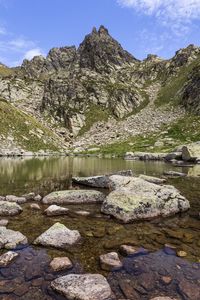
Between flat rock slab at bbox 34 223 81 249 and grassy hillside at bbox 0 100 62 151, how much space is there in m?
106

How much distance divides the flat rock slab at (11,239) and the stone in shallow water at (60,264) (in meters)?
3.04

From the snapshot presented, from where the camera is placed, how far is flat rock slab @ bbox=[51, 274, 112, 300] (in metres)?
10.7

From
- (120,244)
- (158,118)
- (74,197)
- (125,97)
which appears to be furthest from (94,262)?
(125,97)

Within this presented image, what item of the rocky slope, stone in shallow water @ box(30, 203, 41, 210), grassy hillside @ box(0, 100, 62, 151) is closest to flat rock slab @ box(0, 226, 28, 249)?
stone in shallow water @ box(30, 203, 41, 210)

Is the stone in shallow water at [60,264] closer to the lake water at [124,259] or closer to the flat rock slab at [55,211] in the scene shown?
the lake water at [124,259]

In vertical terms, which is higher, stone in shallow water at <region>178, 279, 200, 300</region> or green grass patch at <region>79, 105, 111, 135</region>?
green grass patch at <region>79, 105, 111, 135</region>

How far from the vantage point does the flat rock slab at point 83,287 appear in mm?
10742

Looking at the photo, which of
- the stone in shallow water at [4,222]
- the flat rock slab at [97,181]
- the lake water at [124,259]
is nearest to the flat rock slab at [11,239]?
the lake water at [124,259]

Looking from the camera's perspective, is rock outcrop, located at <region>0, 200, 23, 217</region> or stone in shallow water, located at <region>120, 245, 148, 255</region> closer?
stone in shallow water, located at <region>120, 245, 148, 255</region>

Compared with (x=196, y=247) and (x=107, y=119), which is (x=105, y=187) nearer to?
(x=196, y=247)

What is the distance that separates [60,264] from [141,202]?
32.5 feet

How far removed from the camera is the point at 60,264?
1317cm

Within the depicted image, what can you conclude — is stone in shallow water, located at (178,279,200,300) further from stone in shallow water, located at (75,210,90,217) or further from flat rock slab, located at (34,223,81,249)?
stone in shallow water, located at (75,210,90,217)

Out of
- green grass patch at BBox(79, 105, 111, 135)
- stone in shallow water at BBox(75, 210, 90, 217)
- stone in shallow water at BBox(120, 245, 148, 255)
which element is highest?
green grass patch at BBox(79, 105, 111, 135)
